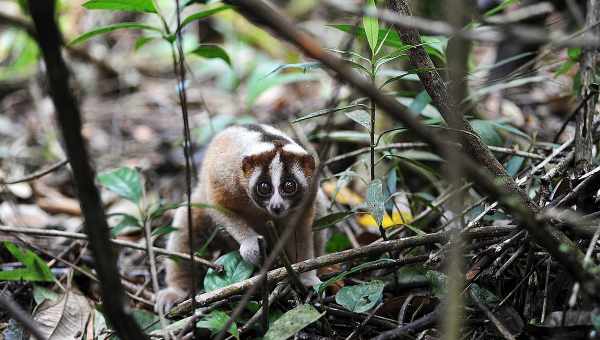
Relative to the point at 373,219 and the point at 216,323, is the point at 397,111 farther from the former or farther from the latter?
the point at 373,219

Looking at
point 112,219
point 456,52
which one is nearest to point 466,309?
point 456,52

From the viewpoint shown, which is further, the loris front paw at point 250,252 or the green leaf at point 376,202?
the loris front paw at point 250,252

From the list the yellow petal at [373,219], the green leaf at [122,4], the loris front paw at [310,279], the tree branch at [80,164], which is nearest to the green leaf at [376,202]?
the loris front paw at [310,279]

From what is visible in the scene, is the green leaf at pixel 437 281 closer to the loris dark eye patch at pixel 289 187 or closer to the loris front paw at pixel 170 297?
the loris dark eye patch at pixel 289 187

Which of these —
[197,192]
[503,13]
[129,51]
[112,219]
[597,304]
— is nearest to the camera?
[597,304]

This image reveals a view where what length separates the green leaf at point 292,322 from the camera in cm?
302

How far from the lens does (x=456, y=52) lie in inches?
83.0

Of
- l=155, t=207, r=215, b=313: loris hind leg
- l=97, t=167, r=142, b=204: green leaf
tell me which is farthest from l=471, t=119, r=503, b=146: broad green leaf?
l=97, t=167, r=142, b=204: green leaf

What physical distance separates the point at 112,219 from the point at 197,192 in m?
1.05

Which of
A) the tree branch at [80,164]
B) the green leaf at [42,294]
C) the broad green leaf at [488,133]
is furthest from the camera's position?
the broad green leaf at [488,133]

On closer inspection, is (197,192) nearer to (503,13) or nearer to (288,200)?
(288,200)

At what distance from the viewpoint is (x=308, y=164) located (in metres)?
4.64

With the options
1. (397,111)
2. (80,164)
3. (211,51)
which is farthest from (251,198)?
(397,111)

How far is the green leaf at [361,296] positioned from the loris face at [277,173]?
1.30m
